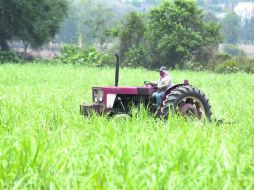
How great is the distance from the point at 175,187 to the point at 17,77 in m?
19.8

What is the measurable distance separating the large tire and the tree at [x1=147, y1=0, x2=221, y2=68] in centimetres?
4173

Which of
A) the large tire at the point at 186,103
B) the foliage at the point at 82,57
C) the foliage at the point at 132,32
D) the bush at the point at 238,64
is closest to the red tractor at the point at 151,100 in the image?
the large tire at the point at 186,103

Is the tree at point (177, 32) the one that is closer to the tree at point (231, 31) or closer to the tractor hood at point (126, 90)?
the tractor hood at point (126, 90)

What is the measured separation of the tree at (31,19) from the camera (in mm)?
44250

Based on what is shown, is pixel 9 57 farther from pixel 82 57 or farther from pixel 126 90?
pixel 126 90

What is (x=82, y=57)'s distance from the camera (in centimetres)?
4912

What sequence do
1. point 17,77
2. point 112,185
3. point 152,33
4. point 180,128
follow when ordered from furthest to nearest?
point 152,33
point 17,77
point 180,128
point 112,185

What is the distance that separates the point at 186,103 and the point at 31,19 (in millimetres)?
39499

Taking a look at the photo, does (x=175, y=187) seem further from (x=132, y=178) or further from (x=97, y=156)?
(x=97, y=156)

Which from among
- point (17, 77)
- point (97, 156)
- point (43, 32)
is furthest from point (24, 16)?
point (97, 156)

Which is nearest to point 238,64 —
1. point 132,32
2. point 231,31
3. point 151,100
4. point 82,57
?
point 132,32

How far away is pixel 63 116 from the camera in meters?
7.50

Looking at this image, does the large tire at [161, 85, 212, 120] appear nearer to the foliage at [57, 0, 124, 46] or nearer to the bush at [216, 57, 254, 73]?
the bush at [216, 57, 254, 73]

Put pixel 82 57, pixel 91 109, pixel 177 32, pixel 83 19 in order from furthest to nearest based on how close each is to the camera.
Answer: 1. pixel 83 19
2. pixel 177 32
3. pixel 82 57
4. pixel 91 109
